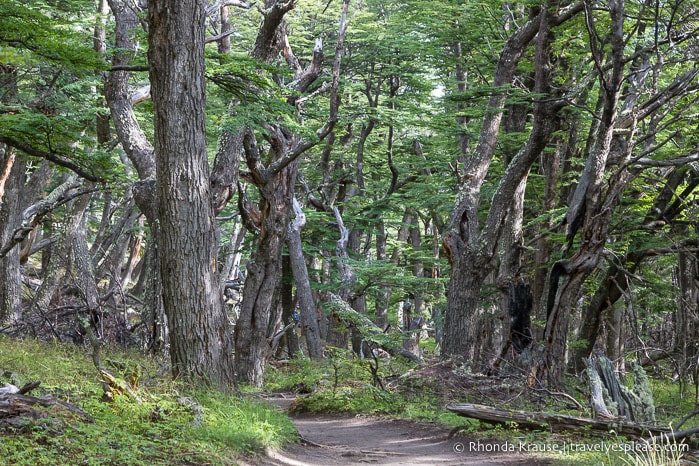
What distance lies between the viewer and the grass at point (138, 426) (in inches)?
198

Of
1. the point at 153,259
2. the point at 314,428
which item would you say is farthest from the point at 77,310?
the point at 314,428

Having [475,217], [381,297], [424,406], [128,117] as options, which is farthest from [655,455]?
[381,297]

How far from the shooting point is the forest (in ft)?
26.8

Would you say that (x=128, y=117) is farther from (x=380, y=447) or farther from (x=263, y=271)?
(x=380, y=447)

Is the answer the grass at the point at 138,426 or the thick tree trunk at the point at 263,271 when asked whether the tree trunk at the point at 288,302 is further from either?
the grass at the point at 138,426

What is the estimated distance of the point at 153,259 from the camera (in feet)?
41.8

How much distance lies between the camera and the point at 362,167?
22.9 metres

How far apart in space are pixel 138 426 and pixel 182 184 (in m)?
3.08

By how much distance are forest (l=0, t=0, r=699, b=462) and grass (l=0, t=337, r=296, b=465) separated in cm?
56

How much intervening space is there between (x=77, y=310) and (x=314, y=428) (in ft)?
23.9

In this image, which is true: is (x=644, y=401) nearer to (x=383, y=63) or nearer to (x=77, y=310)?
(x=77, y=310)

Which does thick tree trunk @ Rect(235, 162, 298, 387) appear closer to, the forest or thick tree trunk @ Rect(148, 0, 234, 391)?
the forest

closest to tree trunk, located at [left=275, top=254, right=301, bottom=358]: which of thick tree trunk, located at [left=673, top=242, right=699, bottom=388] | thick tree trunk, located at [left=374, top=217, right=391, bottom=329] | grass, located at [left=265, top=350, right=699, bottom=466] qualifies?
grass, located at [left=265, top=350, right=699, bottom=466]

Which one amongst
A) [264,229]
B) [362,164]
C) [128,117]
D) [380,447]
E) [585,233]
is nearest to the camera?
[380,447]
